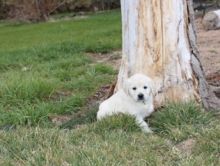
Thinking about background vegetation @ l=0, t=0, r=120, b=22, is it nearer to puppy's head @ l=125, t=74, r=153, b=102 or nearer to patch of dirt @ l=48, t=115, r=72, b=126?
patch of dirt @ l=48, t=115, r=72, b=126

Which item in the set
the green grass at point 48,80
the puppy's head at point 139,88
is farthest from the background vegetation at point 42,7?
the puppy's head at point 139,88

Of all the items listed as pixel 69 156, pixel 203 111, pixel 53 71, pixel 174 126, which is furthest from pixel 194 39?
pixel 53 71

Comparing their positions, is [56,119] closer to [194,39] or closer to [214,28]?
[194,39]

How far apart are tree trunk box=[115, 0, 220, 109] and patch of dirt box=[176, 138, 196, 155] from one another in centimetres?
123

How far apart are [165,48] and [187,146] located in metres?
1.64

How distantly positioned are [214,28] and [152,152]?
10.2 m

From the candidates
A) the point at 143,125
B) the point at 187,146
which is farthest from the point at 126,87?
the point at 187,146

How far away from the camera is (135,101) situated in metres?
5.70

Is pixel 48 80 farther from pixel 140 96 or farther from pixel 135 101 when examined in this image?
pixel 140 96

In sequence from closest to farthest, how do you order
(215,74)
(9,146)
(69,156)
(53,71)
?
1. (69,156)
2. (9,146)
3. (215,74)
4. (53,71)

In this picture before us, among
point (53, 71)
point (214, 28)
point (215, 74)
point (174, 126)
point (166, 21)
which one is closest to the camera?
point (174, 126)

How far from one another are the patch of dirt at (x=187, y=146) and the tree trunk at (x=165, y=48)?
123cm

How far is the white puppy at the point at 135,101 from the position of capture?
5.58m

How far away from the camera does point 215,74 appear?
796cm
